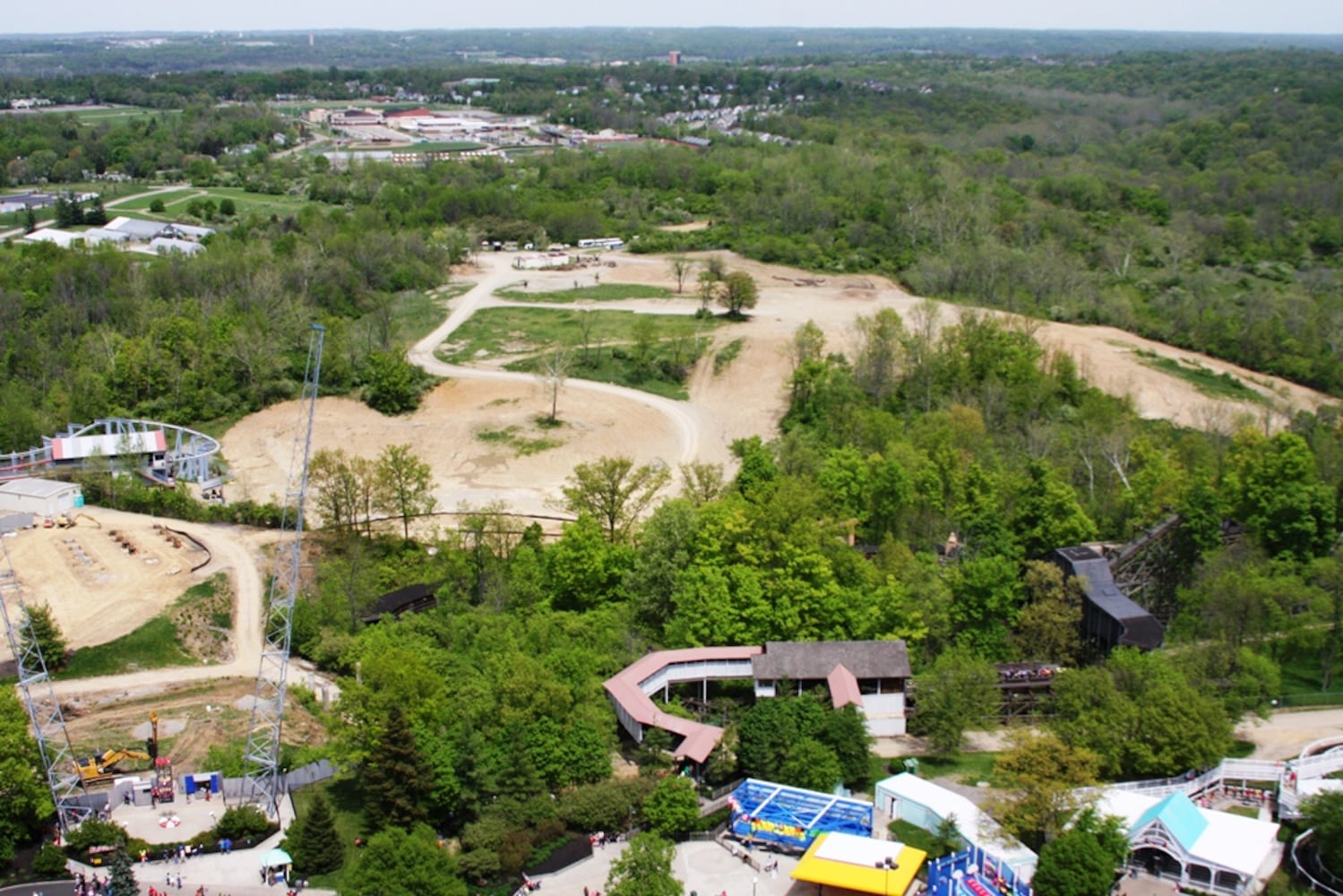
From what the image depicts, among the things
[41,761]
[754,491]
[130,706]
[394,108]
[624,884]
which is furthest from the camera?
[394,108]

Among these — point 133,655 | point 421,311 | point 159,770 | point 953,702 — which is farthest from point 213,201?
point 953,702

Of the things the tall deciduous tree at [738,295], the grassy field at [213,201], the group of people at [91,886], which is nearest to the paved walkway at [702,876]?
the group of people at [91,886]

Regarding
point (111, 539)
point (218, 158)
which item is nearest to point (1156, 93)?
point (218, 158)

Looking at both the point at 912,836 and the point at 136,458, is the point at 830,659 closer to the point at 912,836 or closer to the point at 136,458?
the point at 912,836

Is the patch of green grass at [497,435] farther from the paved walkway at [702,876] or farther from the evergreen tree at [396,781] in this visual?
the paved walkway at [702,876]

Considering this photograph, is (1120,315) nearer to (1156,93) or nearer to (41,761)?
(41,761)

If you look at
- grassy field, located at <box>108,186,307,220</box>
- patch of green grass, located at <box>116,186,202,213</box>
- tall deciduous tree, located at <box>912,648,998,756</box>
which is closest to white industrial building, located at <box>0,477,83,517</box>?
tall deciduous tree, located at <box>912,648,998,756</box>

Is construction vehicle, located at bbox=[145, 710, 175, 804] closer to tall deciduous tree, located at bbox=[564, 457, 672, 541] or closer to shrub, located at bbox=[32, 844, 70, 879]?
shrub, located at bbox=[32, 844, 70, 879]
